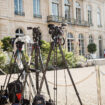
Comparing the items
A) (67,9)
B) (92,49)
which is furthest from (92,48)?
(67,9)

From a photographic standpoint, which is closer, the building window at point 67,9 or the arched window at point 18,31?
the arched window at point 18,31

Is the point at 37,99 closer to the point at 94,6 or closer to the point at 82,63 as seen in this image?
the point at 82,63

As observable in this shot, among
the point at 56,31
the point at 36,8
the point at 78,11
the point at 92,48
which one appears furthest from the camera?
the point at 78,11

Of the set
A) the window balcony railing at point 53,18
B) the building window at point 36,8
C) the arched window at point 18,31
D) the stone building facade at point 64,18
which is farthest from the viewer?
the window balcony railing at point 53,18

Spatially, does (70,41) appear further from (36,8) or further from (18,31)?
(18,31)

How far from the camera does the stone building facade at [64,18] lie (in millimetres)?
13742

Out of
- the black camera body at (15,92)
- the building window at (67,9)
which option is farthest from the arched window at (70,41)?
the black camera body at (15,92)

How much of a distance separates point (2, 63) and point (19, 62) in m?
5.02

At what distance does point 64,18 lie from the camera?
17625 millimetres

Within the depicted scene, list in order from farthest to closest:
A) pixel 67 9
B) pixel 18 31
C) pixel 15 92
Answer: pixel 67 9 → pixel 18 31 → pixel 15 92

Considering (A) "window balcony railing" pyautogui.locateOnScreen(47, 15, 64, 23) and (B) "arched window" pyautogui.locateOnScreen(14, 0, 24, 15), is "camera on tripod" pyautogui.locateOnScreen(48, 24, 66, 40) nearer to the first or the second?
(B) "arched window" pyautogui.locateOnScreen(14, 0, 24, 15)

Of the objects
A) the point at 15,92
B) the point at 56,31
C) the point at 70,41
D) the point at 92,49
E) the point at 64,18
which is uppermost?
the point at 64,18

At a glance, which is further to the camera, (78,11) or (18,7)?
(78,11)

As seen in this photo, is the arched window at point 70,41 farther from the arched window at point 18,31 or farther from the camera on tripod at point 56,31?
the camera on tripod at point 56,31
